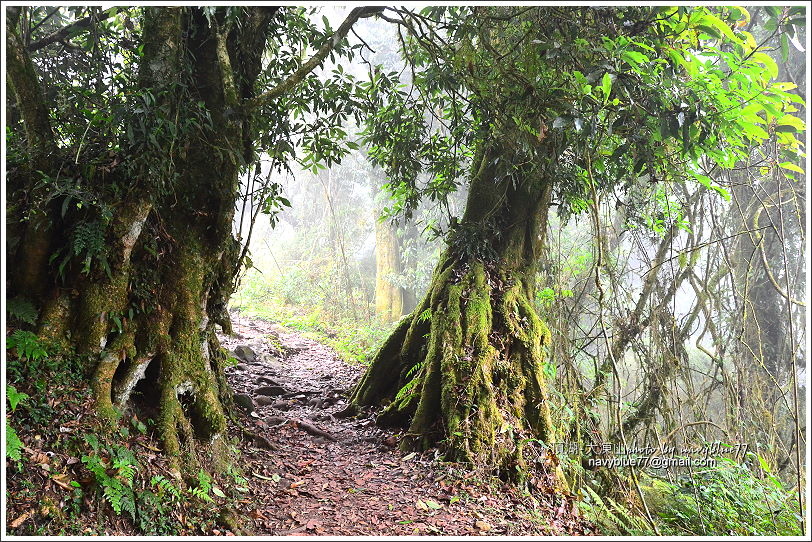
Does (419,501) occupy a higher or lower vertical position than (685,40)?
lower

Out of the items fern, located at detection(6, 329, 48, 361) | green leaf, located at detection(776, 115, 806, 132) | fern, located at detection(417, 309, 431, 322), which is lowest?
fern, located at detection(6, 329, 48, 361)

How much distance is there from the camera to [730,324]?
833cm

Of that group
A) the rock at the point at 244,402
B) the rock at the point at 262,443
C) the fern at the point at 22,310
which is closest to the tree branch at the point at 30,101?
the fern at the point at 22,310

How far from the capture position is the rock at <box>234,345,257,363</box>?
24.8 feet

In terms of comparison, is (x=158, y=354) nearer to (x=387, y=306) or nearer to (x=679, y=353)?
(x=679, y=353)

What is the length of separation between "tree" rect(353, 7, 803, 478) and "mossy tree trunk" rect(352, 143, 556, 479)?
2 centimetres

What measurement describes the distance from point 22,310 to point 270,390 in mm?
3745

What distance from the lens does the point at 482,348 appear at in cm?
492

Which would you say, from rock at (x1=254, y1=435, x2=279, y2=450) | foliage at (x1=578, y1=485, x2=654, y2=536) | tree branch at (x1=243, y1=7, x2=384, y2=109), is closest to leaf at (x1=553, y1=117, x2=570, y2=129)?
tree branch at (x1=243, y1=7, x2=384, y2=109)

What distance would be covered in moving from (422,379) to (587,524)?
2036 mm

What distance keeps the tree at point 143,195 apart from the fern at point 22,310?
9 centimetres

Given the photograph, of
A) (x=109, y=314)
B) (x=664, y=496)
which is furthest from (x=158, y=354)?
(x=664, y=496)

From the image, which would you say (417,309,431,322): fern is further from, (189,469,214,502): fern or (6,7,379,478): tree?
(189,469,214,502): fern

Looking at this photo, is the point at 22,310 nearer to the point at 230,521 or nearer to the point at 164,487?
the point at 164,487
